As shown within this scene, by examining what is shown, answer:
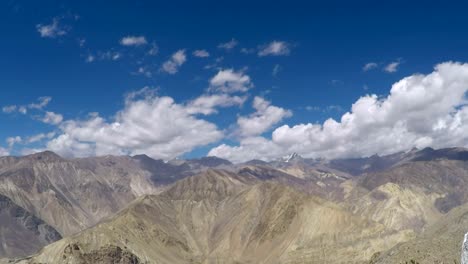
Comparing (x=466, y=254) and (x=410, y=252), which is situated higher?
(x=466, y=254)

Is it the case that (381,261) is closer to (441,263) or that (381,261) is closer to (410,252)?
(410,252)

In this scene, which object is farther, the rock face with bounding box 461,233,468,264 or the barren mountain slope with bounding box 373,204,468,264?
the barren mountain slope with bounding box 373,204,468,264

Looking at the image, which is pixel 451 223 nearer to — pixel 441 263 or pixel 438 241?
pixel 438 241

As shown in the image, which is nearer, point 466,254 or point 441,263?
point 466,254

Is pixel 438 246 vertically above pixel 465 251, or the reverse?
pixel 465 251

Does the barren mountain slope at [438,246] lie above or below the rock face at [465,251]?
below

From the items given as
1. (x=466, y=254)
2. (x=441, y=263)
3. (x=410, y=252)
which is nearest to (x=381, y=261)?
(x=410, y=252)

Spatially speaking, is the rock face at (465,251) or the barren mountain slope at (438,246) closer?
Result: the rock face at (465,251)

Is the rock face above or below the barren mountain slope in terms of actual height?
above

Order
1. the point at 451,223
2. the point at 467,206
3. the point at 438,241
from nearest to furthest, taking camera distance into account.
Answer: the point at 438,241
the point at 451,223
the point at 467,206

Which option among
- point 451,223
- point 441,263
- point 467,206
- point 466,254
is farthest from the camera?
point 467,206

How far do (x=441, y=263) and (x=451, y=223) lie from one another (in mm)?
32007

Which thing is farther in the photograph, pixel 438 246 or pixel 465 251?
pixel 438 246

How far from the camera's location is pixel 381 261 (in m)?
165
